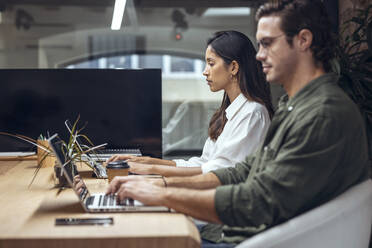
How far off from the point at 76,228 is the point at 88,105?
1783mm

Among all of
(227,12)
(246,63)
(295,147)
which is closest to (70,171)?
(295,147)

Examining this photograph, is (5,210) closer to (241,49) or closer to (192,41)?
(241,49)

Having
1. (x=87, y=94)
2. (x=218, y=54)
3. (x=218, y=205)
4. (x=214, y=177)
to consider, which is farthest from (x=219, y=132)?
(x=218, y=205)

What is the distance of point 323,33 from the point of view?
1.53 meters

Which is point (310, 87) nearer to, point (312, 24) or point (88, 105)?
point (312, 24)

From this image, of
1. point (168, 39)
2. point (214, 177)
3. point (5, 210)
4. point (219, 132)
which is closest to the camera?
point (5, 210)

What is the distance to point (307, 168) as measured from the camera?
51.0 inches

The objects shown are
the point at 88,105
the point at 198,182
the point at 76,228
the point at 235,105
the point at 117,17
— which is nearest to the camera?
the point at 76,228

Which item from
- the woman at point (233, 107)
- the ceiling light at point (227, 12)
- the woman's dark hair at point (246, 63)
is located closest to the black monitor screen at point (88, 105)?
the woman at point (233, 107)

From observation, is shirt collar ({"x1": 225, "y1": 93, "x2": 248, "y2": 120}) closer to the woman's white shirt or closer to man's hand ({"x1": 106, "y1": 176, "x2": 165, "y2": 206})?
the woman's white shirt

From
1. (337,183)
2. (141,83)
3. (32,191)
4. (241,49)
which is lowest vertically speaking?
(32,191)

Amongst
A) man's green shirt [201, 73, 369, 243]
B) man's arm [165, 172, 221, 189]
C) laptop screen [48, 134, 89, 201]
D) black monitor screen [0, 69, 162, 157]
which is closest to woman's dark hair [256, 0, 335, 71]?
man's green shirt [201, 73, 369, 243]

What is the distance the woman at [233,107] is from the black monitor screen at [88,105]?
604mm

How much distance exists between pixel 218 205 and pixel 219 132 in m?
1.11
